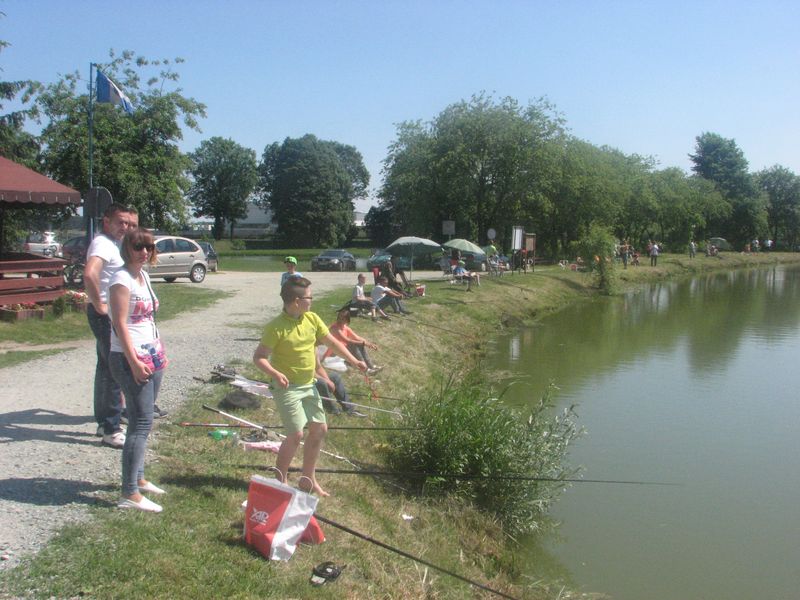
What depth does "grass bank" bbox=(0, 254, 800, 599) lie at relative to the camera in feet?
13.1

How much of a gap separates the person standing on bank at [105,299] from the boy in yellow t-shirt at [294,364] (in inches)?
49.5

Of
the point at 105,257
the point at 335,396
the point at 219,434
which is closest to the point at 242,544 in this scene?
the point at 219,434

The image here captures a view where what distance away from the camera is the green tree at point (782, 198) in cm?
7544

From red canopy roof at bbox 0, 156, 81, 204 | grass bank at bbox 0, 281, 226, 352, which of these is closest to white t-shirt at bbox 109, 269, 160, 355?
grass bank at bbox 0, 281, 226, 352

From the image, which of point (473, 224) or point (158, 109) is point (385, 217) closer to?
point (473, 224)

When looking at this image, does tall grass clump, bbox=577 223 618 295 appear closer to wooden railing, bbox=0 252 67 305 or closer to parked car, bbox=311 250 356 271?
parked car, bbox=311 250 356 271

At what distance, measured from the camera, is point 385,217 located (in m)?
73.2

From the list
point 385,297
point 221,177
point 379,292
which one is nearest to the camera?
point 379,292

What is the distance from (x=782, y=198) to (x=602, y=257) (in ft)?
172

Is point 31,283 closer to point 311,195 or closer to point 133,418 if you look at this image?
point 133,418

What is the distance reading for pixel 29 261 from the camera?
13.8m

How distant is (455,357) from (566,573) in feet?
30.0

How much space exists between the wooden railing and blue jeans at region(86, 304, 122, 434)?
801 centimetres

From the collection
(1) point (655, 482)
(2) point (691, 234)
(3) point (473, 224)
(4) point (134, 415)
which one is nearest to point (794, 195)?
(2) point (691, 234)
